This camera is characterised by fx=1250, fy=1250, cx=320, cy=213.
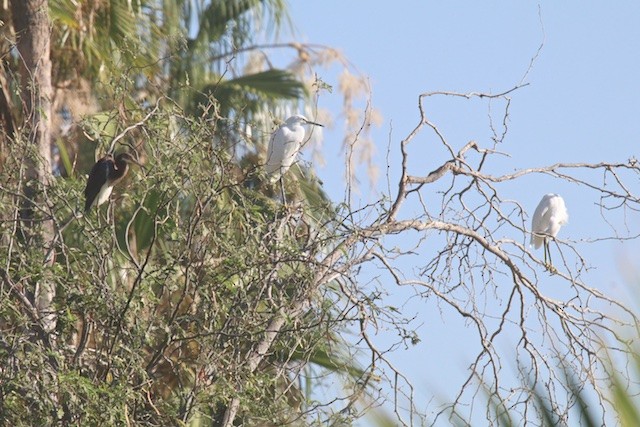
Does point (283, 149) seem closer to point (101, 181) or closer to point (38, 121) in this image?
point (101, 181)

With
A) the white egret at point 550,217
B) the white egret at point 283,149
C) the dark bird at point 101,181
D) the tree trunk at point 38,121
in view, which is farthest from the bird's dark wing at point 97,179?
the white egret at point 550,217

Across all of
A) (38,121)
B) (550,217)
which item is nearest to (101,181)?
(38,121)

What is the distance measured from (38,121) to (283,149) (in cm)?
163

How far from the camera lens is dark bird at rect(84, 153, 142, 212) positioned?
6031 millimetres

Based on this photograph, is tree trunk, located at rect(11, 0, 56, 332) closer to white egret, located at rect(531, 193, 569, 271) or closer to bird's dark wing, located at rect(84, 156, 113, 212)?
bird's dark wing, located at rect(84, 156, 113, 212)

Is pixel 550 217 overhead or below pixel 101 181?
overhead

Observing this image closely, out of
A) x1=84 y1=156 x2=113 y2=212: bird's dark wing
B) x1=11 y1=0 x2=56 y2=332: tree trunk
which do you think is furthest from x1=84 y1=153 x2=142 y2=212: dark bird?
x1=11 y1=0 x2=56 y2=332: tree trunk

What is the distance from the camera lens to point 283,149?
6969 millimetres

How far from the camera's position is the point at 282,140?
7.09m

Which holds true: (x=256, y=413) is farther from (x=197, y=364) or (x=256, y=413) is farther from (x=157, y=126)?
(x=157, y=126)

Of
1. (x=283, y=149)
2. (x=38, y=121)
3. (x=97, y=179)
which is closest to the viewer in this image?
(x=38, y=121)

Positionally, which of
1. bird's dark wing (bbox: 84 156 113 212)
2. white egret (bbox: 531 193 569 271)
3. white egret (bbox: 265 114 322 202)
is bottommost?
bird's dark wing (bbox: 84 156 113 212)

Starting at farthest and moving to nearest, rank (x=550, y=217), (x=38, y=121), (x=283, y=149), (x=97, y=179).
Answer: (x=550, y=217), (x=283, y=149), (x=97, y=179), (x=38, y=121)

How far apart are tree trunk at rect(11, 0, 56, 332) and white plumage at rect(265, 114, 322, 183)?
1209 millimetres
